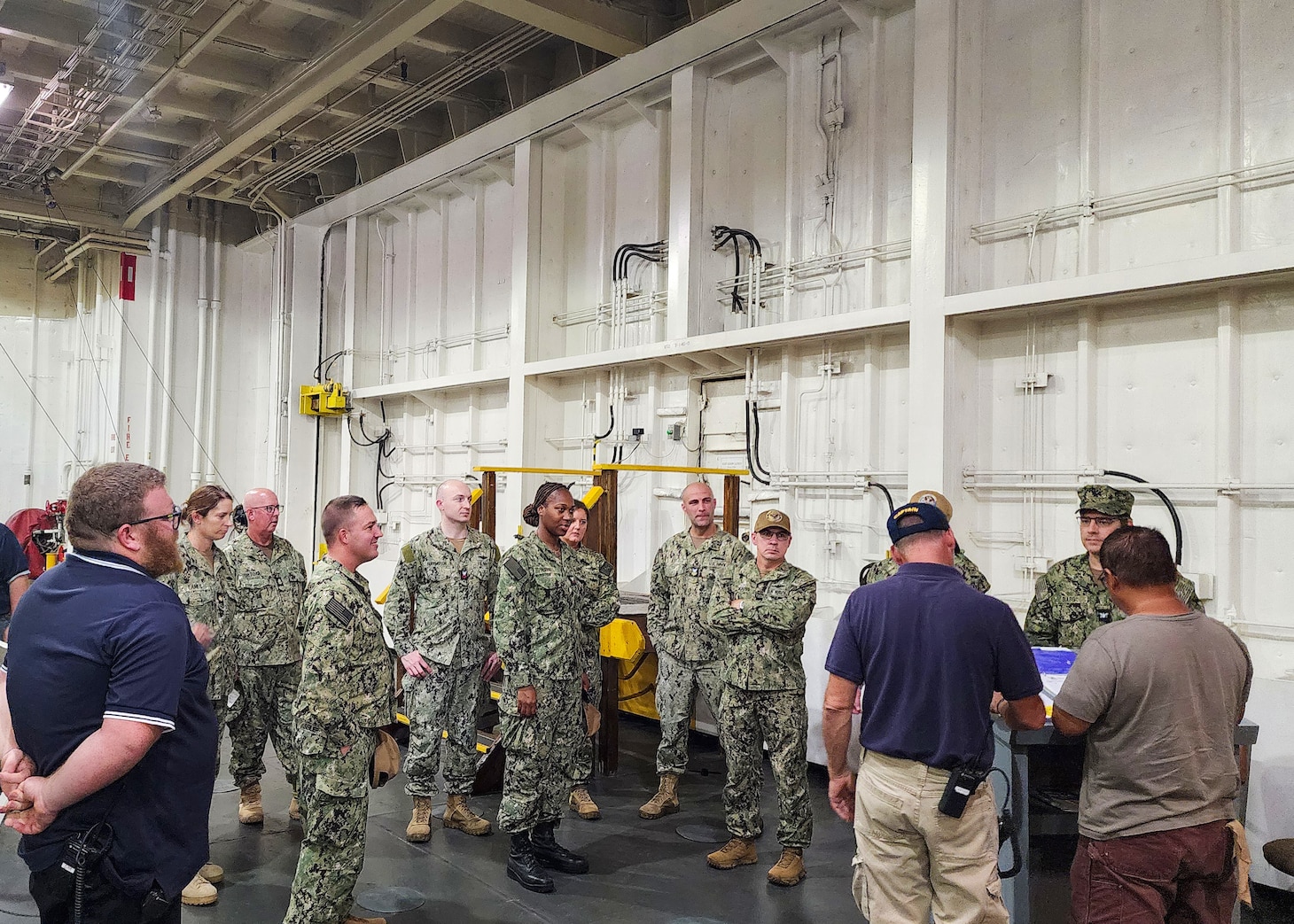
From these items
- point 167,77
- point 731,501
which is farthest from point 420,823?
point 167,77

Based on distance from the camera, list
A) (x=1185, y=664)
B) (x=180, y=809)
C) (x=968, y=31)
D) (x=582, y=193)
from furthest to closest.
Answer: (x=582, y=193) < (x=968, y=31) < (x=1185, y=664) < (x=180, y=809)

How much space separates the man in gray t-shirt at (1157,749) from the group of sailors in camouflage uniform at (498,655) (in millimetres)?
1463

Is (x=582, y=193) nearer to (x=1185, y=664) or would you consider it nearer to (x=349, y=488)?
(x=349, y=488)

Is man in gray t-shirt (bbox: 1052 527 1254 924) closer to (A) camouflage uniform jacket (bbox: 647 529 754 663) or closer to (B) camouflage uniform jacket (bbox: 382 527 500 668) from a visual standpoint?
(A) camouflage uniform jacket (bbox: 647 529 754 663)

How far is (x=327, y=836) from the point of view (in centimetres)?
298

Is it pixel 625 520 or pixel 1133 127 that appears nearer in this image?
pixel 1133 127

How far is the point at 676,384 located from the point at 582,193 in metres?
2.36

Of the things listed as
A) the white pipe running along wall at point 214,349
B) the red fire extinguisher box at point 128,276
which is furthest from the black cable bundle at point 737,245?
the red fire extinguisher box at point 128,276

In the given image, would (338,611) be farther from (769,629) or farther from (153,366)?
(153,366)

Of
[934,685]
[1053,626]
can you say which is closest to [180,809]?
[934,685]

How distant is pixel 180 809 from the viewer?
1.97 metres

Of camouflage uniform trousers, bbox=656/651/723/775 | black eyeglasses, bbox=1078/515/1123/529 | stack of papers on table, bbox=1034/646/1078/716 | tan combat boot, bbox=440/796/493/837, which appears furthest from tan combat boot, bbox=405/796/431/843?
black eyeglasses, bbox=1078/515/1123/529

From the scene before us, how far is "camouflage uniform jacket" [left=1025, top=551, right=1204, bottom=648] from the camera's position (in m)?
3.96

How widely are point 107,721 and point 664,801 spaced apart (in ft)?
11.7
